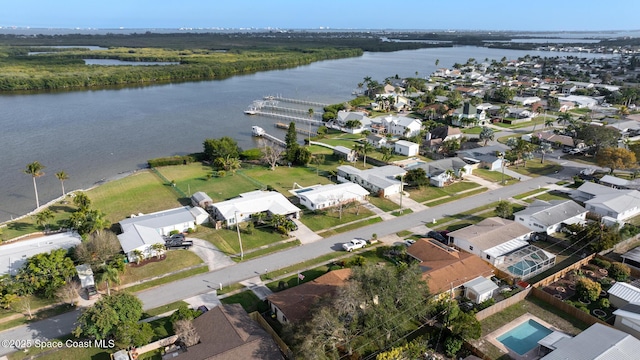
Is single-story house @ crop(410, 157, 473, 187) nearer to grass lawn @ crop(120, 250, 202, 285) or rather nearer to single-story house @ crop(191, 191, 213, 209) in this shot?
single-story house @ crop(191, 191, 213, 209)

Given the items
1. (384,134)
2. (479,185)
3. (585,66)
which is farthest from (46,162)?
(585,66)

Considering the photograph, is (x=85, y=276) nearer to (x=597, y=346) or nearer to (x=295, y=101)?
(x=597, y=346)

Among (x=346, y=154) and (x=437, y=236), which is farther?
(x=346, y=154)

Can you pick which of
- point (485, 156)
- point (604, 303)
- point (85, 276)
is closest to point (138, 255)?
point (85, 276)

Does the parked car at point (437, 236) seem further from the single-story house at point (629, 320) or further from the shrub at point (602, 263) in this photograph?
the single-story house at point (629, 320)

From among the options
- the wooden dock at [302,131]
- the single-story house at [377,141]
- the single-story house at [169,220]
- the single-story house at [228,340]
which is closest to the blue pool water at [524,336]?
the single-story house at [228,340]

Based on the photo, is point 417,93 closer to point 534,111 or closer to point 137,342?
point 534,111
